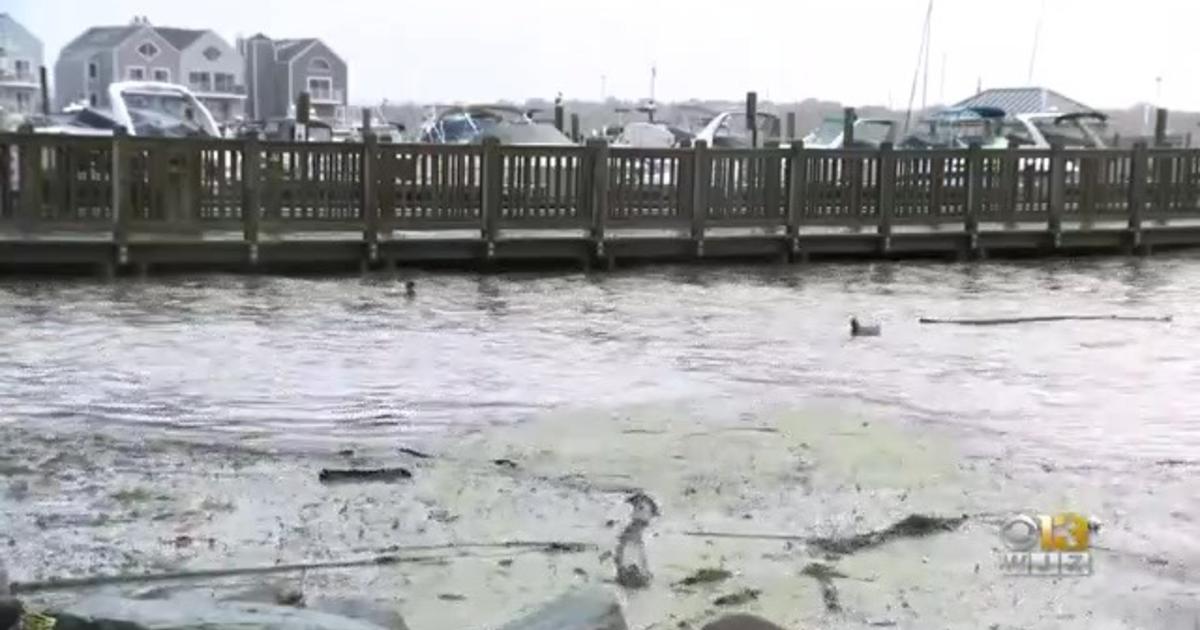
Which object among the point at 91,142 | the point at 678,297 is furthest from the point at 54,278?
the point at 678,297

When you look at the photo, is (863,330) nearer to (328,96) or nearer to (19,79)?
(19,79)

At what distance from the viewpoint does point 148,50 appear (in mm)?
57906

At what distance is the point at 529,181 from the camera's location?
16.4 meters

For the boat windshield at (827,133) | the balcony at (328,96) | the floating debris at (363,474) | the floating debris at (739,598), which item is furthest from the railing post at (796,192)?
the balcony at (328,96)

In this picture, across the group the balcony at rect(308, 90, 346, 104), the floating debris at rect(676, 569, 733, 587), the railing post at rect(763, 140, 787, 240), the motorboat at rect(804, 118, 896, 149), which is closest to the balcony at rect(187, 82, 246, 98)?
the balcony at rect(308, 90, 346, 104)

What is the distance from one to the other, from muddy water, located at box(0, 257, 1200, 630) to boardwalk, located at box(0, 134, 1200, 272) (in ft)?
3.62

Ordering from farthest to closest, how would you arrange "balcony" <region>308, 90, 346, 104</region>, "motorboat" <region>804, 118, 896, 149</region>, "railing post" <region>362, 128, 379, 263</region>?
"balcony" <region>308, 90, 346, 104</region> < "motorboat" <region>804, 118, 896, 149</region> < "railing post" <region>362, 128, 379, 263</region>

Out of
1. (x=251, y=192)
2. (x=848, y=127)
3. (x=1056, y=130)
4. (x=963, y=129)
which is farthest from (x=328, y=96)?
(x=251, y=192)

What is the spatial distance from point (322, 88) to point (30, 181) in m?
56.4

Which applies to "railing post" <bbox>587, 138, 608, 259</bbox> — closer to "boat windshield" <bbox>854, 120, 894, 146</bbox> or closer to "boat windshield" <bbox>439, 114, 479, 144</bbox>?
"boat windshield" <bbox>439, 114, 479, 144</bbox>

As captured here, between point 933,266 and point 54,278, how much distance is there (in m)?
10.0

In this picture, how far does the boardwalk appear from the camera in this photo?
14656 millimetres

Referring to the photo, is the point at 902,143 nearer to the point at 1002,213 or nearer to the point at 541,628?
the point at 1002,213

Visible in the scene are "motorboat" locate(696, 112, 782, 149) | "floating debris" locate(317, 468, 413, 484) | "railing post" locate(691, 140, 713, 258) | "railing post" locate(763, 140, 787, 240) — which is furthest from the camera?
"motorboat" locate(696, 112, 782, 149)
